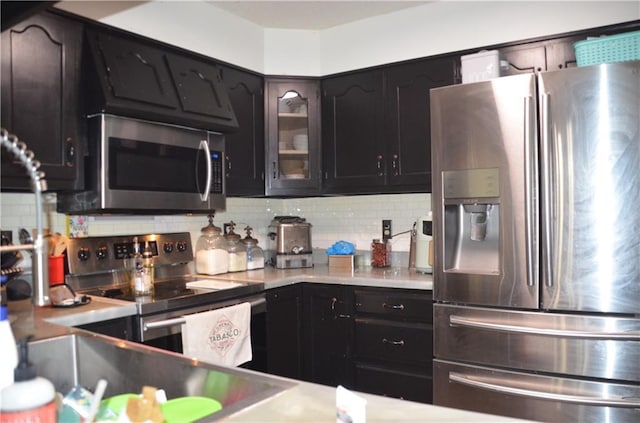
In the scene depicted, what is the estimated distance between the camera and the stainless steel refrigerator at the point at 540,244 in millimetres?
2182

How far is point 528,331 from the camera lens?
2318 millimetres

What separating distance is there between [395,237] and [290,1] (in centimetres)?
162

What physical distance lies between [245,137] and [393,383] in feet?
5.56

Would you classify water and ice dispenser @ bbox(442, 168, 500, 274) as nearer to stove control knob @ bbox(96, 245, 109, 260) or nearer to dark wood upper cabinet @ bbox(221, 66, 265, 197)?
dark wood upper cabinet @ bbox(221, 66, 265, 197)

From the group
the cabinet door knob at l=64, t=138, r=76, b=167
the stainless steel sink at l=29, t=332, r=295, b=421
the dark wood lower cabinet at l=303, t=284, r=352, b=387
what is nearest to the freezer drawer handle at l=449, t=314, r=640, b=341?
the dark wood lower cabinet at l=303, t=284, r=352, b=387

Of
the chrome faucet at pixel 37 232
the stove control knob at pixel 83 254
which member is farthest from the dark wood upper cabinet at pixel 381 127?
the chrome faucet at pixel 37 232

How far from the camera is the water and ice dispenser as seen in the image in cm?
245

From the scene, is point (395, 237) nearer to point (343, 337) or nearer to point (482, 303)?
point (343, 337)

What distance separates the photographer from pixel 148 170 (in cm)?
262

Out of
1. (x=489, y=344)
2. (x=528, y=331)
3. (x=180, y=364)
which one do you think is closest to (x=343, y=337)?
(x=489, y=344)

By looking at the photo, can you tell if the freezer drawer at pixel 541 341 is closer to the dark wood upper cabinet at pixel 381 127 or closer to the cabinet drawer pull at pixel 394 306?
the cabinet drawer pull at pixel 394 306

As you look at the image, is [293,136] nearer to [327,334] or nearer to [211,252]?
[211,252]

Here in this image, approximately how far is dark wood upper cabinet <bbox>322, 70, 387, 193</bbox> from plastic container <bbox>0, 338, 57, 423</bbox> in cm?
256

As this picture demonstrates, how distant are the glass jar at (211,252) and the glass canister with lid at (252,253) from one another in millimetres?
180
